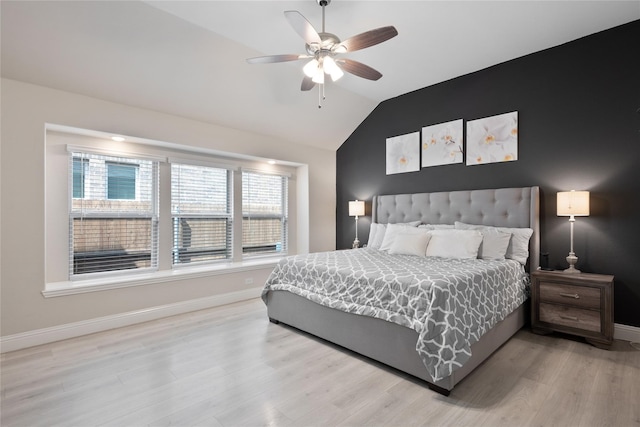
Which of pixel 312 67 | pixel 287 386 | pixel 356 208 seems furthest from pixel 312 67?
pixel 356 208

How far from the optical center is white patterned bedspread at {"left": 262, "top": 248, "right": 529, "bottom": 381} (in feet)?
6.72

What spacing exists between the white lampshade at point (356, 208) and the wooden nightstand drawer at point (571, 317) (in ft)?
9.09

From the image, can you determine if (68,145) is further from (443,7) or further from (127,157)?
(443,7)

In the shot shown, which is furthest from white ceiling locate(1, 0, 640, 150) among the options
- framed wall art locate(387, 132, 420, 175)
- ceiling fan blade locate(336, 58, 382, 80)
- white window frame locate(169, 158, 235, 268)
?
framed wall art locate(387, 132, 420, 175)

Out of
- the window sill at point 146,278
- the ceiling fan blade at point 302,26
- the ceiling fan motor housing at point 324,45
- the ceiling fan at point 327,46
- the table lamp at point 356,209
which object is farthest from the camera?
the table lamp at point 356,209

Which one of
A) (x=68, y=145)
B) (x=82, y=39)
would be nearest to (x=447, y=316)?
(x=82, y=39)

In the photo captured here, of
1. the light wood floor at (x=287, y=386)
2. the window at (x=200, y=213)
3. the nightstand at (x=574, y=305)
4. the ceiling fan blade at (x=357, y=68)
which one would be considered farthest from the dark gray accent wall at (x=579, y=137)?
the window at (x=200, y=213)

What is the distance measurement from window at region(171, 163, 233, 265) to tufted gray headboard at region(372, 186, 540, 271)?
7.88ft

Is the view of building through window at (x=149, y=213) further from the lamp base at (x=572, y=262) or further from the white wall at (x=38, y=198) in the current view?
the lamp base at (x=572, y=262)

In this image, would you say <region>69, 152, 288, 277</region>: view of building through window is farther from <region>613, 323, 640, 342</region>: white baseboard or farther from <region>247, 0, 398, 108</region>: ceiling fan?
<region>613, 323, 640, 342</region>: white baseboard

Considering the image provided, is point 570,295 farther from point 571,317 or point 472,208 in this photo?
point 472,208

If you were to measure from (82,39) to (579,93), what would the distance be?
16.0 ft

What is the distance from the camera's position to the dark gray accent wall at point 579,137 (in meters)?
2.98

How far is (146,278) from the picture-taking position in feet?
11.8
